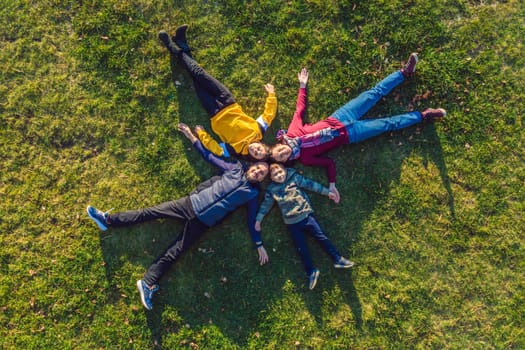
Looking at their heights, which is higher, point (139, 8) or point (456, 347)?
point (139, 8)

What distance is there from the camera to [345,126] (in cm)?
589

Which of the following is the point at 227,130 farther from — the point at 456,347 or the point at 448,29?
the point at 456,347

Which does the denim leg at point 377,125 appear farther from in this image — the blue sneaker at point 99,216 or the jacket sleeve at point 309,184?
the blue sneaker at point 99,216

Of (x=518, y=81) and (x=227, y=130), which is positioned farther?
(x=518, y=81)

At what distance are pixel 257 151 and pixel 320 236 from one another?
5.97 feet

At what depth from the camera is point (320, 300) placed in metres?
6.11

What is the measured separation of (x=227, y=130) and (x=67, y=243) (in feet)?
11.4

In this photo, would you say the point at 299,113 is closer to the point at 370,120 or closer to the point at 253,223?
the point at 370,120

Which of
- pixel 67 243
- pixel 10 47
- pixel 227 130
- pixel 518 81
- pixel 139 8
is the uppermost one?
pixel 139 8

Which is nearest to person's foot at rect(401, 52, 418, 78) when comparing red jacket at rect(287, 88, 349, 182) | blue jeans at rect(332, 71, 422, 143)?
blue jeans at rect(332, 71, 422, 143)

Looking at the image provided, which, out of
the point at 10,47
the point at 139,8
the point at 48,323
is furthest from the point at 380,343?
the point at 10,47

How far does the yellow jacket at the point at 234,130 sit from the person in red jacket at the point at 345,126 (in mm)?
519

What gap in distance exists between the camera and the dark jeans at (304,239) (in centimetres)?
589

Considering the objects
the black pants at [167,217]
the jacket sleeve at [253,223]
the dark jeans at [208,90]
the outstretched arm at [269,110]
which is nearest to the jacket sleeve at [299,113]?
the outstretched arm at [269,110]
